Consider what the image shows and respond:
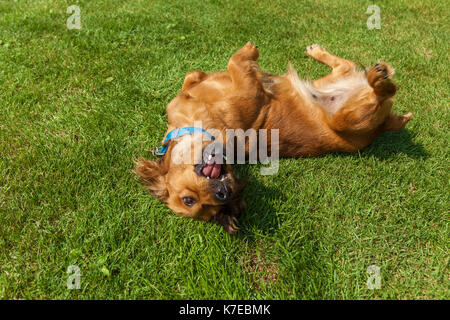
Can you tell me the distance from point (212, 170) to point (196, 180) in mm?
193

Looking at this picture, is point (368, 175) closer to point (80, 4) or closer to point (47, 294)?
point (47, 294)

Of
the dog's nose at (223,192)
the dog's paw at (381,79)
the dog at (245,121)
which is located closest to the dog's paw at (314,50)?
the dog at (245,121)

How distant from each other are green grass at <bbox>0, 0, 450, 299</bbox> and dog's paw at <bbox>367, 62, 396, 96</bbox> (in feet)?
2.89

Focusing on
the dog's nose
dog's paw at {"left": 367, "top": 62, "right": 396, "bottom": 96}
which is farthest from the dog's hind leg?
the dog's nose

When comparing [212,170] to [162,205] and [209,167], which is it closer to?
[209,167]

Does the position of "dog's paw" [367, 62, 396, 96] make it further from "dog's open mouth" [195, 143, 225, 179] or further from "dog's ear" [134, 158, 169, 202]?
"dog's ear" [134, 158, 169, 202]

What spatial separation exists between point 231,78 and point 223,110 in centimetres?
52

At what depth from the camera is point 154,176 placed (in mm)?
3137

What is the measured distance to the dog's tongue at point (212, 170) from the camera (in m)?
2.79

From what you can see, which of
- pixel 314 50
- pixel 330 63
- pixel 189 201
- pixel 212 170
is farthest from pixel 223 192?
pixel 314 50

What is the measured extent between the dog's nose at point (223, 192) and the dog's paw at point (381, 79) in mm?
2064

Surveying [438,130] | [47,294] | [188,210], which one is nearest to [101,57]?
[188,210]

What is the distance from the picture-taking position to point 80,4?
6.01 m

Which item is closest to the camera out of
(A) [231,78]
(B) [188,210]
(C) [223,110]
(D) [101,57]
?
(B) [188,210]
